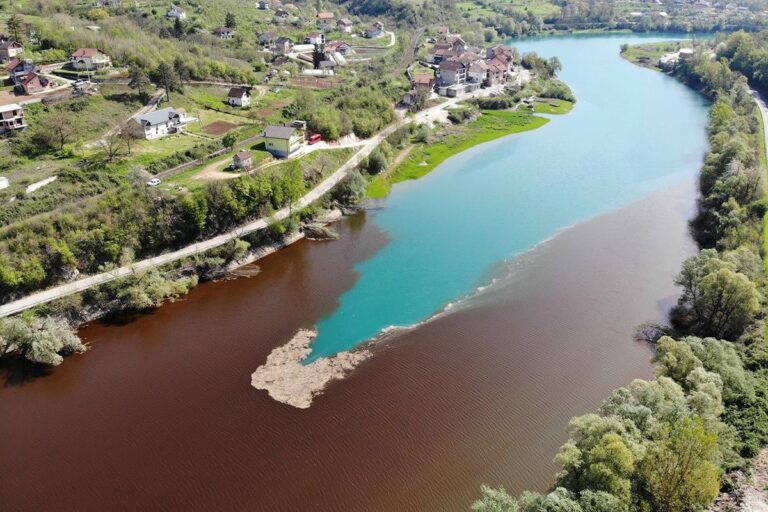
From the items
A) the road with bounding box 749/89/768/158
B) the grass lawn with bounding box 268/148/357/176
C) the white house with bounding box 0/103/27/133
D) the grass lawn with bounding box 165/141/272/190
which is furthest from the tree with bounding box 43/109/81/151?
the road with bounding box 749/89/768/158

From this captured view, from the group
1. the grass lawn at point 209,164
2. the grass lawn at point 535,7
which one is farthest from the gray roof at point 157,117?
the grass lawn at point 535,7

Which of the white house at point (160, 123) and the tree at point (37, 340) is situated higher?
the white house at point (160, 123)

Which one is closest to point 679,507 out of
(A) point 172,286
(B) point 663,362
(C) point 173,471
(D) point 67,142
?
(B) point 663,362

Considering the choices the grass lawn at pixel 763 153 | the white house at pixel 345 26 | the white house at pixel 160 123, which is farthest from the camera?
the white house at pixel 345 26

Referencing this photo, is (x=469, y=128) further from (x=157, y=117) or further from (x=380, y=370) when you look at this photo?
(x=380, y=370)

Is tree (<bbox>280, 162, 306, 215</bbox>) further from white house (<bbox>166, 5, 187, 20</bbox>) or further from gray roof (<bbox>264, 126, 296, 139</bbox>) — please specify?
white house (<bbox>166, 5, 187, 20</bbox>)

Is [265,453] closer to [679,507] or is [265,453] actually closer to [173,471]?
[173,471]

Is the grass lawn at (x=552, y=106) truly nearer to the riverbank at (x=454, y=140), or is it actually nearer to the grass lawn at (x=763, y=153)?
the riverbank at (x=454, y=140)
